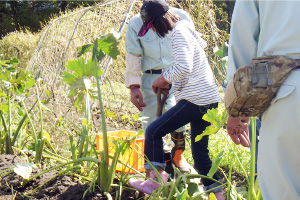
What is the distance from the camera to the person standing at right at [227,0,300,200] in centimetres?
181

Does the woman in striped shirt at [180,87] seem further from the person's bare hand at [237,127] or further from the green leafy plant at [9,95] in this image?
the green leafy plant at [9,95]

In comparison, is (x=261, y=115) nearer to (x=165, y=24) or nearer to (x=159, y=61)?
(x=165, y=24)

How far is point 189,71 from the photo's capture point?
3.02 m

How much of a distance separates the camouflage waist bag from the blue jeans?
1.12m

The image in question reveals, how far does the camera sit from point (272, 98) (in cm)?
188

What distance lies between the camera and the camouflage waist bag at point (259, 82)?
184 centimetres

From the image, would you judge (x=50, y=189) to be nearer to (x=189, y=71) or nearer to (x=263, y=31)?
(x=189, y=71)

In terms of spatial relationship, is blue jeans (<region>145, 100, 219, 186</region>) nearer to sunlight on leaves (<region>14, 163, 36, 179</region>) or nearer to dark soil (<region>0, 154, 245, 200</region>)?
dark soil (<region>0, 154, 245, 200</region>)

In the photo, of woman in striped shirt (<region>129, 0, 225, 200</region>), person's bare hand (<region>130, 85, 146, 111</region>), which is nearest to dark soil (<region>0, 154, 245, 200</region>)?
woman in striped shirt (<region>129, 0, 225, 200</region>)

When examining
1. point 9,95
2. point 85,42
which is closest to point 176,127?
point 9,95

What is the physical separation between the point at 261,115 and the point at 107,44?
1.41 metres

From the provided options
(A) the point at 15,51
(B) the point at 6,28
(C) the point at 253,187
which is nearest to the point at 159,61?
(C) the point at 253,187

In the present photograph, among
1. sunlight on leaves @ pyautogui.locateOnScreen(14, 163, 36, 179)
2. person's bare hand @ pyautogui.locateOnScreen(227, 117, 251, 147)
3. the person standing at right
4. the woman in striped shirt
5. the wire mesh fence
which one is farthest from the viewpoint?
the wire mesh fence

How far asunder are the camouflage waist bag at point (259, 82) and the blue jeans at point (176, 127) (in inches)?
44.1
